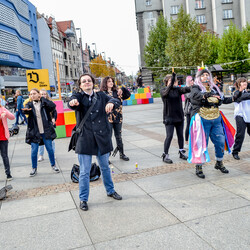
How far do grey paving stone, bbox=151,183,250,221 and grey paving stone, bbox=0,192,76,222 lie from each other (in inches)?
52.9

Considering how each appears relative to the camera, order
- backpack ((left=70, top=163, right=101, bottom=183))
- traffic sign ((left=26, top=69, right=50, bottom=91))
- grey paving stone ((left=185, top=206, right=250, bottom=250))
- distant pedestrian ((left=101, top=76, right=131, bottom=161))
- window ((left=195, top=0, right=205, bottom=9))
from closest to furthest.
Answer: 1. grey paving stone ((left=185, top=206, right=250, bottom=250))
2. backpack ((left=70, top=163, right=101, bottom=183))
3. distant pedestrian ((left=101, top=76, right=131, bottom=161))
4. traffic sign ((left=26, top=69, right=50, bottom=91))
5. window ((left=195, top=0, right=205, bottom=9))

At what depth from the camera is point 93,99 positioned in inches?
166

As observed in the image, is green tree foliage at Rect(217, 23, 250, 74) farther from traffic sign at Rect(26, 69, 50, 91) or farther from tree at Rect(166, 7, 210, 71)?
traffic sign at Rect(26, 69, 50, 91)

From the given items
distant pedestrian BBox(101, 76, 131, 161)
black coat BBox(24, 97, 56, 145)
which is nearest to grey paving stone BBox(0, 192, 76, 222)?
black coat BBox(24, 97, 56, 145)

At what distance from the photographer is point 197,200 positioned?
419cm

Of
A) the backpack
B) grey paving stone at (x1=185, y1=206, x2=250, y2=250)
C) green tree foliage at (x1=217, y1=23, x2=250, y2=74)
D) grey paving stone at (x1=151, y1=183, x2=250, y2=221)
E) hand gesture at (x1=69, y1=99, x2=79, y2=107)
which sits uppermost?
green tree foliage at (x1=217, y1=23, x2=250, y2=74)

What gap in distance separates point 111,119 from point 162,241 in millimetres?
3899

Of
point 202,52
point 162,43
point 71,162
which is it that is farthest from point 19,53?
point 71,162

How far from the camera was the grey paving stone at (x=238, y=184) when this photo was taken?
14.3 feet

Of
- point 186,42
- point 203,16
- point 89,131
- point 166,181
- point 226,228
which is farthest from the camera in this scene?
point 203,16

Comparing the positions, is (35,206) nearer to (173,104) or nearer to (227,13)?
(173,104)

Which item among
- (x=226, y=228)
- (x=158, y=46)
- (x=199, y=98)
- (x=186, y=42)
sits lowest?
(x=226, y=228)

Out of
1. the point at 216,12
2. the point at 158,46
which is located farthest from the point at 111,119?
the point at 216,12

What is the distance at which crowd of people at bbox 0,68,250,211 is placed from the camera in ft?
13.7
